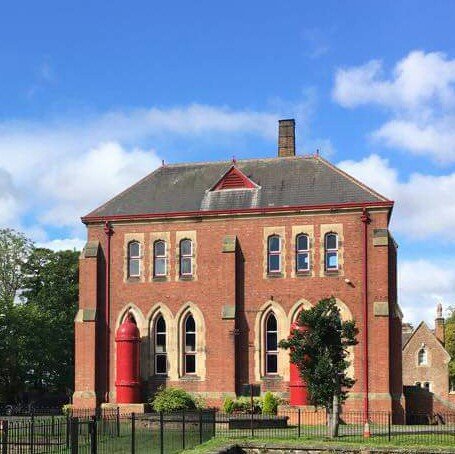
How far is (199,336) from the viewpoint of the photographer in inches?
1624

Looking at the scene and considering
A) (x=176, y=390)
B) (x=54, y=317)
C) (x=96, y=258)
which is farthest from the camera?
(x=54, y=317)

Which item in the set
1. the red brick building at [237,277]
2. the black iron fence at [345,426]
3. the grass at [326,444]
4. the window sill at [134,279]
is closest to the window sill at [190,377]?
the red brick building at [237,277]

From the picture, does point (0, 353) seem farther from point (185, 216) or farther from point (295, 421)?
point (295, 421)

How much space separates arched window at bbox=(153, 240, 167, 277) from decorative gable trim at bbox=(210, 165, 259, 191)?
3.90 meters

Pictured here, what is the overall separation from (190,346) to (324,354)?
480 inches

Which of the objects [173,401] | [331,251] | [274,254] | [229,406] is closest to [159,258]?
[274,254]

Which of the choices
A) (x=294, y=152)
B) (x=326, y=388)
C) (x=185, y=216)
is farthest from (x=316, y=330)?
(x=294, y=152)

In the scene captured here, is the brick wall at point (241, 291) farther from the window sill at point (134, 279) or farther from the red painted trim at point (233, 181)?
the red painted trim at point (233, 181)

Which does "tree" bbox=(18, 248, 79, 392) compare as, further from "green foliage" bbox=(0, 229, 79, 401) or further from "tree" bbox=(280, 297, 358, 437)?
"tree" bbox=(280, 297, 358, 437)

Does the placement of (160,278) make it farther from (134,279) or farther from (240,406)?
(240,406)

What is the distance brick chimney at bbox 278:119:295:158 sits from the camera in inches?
1772

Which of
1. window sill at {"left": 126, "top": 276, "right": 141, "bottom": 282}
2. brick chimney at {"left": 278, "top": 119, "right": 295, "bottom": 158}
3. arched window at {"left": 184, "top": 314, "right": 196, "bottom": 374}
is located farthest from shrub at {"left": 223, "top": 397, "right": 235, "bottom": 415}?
brick chimney at {"left": 278, "top": 119, "right": 295, "bottom": 158}

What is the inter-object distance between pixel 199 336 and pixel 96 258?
654cm

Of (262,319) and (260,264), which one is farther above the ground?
(260,264)
